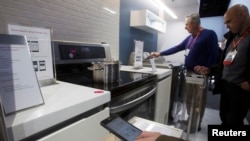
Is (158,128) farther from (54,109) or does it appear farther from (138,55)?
(138,55)

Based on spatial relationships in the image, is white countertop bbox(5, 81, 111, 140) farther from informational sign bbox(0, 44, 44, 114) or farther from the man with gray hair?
the man with gray hair

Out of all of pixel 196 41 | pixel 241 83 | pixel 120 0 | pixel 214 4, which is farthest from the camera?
pixel 214 4

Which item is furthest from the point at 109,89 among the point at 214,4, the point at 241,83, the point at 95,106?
the point at 214,4

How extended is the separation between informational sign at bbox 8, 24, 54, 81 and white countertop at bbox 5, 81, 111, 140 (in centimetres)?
10

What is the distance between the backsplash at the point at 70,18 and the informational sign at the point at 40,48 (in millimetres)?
49

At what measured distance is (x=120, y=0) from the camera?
227cm

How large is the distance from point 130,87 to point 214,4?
19.1 ft

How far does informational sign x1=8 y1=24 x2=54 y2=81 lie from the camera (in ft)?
2.64

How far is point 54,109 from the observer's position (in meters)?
0.56

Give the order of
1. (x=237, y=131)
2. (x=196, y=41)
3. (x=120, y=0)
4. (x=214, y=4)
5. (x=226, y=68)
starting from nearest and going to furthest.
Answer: (x=237, y=131)
(x=226, y=68)
(x=196, y=41)
(x=120, y=0)
(x=214, y=4)

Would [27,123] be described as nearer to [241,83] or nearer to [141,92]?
[141,92]

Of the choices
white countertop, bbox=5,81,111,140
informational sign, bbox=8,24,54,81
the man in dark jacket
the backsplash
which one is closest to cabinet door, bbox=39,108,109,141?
white countertop, bbox=5,81,111,140

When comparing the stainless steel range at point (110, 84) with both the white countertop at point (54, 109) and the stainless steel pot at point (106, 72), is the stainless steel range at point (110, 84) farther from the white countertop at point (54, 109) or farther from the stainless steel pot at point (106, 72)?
the white countertop at point (54, 109)

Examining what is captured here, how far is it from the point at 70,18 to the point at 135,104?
109cm
